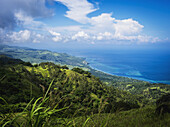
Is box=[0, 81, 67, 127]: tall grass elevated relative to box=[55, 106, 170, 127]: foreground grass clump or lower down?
elevated

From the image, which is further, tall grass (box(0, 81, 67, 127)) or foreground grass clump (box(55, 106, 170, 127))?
foreground grass clump (box(55, 106, 170, 127))

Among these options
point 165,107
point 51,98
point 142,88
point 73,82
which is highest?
point 51,98

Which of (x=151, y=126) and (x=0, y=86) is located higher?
(x=151, y=126)

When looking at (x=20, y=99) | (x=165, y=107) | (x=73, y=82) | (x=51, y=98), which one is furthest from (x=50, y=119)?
(x=73, y=82)

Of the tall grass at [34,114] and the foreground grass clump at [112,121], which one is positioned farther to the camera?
the foreground grass clump at [112,121]

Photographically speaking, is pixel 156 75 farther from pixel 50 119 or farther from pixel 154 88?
pixel 50 119

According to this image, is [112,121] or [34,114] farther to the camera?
[112,121]

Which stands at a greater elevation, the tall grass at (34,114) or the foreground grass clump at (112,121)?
the tall grass at (34,114)

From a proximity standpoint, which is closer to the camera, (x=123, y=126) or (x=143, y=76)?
(x=123, y=126)

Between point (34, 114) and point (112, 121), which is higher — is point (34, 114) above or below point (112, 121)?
above

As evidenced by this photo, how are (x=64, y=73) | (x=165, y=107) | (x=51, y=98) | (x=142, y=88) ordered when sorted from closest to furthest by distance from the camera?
1. (x=51, y=98)
2. (x=165, y=107)
3. (x=64, y=73)
4. (x=142, y=88)

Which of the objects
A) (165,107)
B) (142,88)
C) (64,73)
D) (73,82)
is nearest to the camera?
(165,107)
